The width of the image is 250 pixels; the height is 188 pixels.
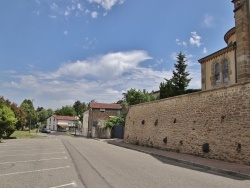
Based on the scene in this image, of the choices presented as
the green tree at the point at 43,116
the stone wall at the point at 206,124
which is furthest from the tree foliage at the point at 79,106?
the stone wall at the point at 206,124

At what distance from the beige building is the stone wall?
3.84 metres

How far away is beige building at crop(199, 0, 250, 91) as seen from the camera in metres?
18.9

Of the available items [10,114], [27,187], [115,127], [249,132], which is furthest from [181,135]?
[115,127]

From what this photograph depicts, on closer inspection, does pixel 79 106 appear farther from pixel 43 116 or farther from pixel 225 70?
pixel 225 70

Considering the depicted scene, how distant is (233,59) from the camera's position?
888 inches

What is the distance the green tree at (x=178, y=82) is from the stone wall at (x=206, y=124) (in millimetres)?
13229

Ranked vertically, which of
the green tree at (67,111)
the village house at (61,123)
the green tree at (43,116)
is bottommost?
the village house at (61,123)

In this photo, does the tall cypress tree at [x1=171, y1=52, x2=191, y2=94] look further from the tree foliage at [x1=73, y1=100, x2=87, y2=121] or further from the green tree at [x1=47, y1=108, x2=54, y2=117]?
the green tree at [x1=47, y1=108, x2=54, y2=117]

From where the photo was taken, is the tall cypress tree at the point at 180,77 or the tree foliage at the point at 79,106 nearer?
the tall cypress tree at the point at 180,77

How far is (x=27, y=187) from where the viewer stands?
774cm

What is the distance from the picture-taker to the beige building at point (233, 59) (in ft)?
62.1

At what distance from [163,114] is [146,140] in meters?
4.05

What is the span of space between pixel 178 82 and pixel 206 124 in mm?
24958

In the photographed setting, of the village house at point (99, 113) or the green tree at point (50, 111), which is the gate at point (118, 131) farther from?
the green tree at point (50, 111)
